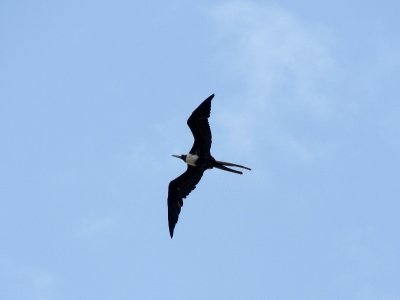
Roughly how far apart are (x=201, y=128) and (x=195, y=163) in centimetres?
130

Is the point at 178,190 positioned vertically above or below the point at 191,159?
below

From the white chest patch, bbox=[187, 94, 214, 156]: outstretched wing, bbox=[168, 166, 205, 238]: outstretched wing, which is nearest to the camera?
bbox=[187, 94, 214, 156]: outstretched wing

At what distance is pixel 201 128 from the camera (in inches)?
1054

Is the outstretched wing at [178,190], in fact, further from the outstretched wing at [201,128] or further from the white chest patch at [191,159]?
the outstretched wing at [201,128]

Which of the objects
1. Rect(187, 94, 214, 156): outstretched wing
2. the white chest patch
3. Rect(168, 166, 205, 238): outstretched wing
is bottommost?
Rect(168, 166, 205, 238): outstretched wing

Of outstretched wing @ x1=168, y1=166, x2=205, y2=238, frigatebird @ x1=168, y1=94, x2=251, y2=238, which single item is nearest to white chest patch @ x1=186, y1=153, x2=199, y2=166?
frigatebird @ x1=168, y1=94, x2=251, y2=238

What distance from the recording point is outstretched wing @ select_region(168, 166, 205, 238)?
28.1m

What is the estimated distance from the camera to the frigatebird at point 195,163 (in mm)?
26531

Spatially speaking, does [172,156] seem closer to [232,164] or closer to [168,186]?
[168,186]

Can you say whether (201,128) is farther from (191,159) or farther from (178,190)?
(178,190)

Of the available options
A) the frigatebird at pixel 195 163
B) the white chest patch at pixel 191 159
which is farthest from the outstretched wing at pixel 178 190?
the white chest patch at pixel 191 159

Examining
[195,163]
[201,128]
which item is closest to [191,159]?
[195,163]

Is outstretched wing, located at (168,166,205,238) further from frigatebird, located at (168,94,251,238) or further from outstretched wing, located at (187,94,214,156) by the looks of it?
outstretched wing, located at (187,94,214,156)

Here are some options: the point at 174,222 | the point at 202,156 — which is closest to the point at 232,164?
the point at 202,156
